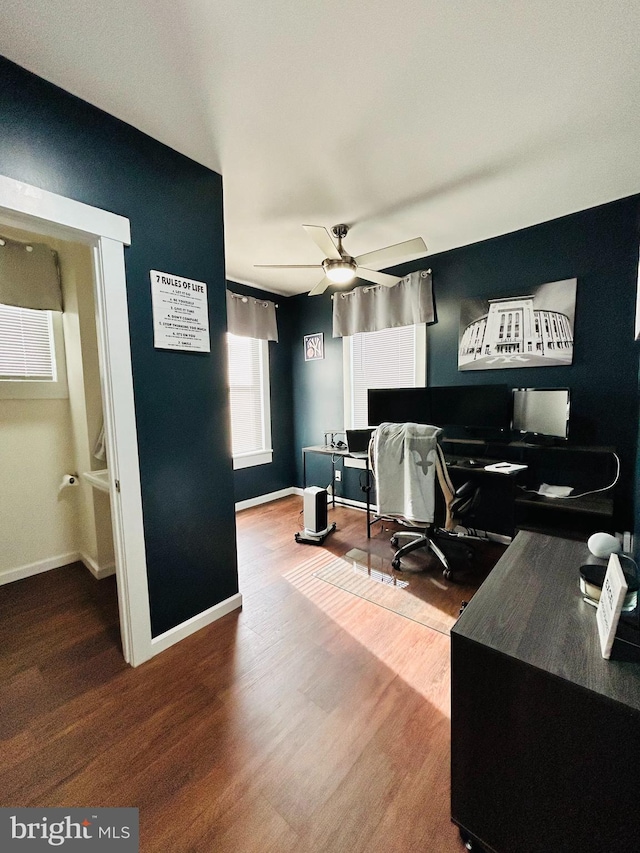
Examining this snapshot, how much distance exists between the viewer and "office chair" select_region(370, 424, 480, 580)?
7.60 feet

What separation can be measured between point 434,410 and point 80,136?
292 centimetres

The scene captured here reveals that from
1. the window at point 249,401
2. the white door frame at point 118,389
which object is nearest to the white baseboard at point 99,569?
the white door frame at point 118,389

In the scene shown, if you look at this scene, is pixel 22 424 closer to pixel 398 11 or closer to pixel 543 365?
pixel 398 11

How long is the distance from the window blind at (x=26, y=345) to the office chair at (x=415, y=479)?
2.66 m

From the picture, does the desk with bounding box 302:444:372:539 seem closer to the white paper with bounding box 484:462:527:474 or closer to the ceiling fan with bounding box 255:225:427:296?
the white paper with bounding box 484:462:527:474

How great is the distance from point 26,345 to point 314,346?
2.81m

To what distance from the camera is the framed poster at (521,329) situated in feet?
8.71

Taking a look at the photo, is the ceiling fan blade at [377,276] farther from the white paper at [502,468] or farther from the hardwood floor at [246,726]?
the hardwood floor at [246,726]

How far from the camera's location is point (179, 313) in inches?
71.7

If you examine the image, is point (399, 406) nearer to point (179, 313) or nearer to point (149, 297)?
point (179, 313)

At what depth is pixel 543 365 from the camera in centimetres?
276

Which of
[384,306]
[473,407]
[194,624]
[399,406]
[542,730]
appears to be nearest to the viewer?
[542,730]

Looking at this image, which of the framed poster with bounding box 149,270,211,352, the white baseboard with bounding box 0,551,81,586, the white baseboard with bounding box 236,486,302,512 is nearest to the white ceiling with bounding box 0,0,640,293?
the framed poster with bounding box 149,270,211,352

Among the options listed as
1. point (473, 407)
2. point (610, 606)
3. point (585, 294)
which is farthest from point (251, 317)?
point (610, 606)
